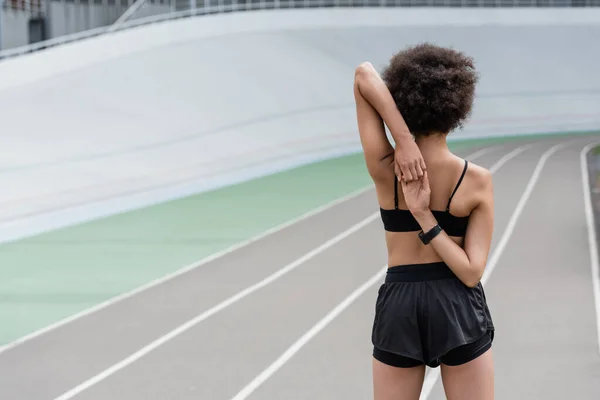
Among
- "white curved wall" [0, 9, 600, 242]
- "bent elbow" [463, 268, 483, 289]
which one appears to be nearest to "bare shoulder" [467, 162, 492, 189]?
"bent elbow" [463, 268, 483, 289]

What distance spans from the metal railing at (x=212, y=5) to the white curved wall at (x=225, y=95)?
0.72 m

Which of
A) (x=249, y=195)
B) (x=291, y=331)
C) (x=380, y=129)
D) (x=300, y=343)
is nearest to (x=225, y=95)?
(x=249, y=195)

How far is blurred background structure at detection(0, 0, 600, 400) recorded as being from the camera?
26.0 feet

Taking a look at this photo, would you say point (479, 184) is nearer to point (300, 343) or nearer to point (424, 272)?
point (424, 272)

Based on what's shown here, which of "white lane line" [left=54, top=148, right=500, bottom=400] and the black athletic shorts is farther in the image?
"white lane line" [left=54, top=148, right=500, bottom=400]

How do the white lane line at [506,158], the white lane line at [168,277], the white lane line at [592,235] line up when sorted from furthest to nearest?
the white lane line at [506,158]
the white lane line at [592,235]
the white lane line at [168,277]

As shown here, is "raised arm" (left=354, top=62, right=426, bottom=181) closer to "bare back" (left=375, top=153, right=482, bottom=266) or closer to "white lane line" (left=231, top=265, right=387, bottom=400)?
"bare back" (left=375, top=153, right=482, bottom=266)

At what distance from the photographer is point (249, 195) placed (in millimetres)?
19188

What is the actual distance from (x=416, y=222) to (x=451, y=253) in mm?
150

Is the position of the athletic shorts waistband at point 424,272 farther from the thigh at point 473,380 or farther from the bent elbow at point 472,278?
the thigh at point 473,380

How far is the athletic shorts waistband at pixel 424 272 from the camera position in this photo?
10.8 ft

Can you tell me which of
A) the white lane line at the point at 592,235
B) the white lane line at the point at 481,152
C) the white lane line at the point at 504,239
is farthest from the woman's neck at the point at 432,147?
the white lane line at the point at 481,152

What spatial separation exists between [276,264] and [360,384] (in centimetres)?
496

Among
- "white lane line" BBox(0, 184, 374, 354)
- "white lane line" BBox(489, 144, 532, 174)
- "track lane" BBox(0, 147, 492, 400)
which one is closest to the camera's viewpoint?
"track lane" BBox(0, 147, 492, 400)
